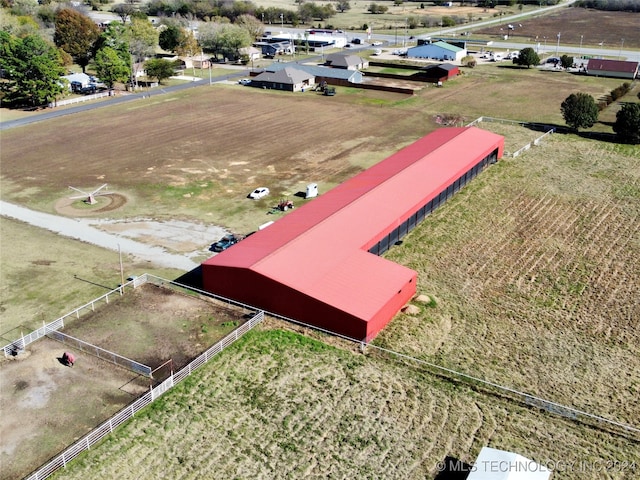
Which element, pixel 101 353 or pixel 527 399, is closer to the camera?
pixel 527 399

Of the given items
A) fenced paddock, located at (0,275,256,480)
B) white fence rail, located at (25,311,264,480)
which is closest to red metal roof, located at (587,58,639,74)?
fenced paddock, located at (0,275,256,480)

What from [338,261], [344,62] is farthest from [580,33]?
[338,261]

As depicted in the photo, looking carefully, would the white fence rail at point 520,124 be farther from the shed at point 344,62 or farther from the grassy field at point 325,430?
the grassy field at point 325,430

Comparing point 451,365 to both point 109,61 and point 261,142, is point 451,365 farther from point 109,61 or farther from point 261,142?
point 109,61

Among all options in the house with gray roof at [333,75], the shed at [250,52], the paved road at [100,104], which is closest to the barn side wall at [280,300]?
the paved road at [100,104]

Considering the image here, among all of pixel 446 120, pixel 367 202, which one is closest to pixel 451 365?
pixel 367 202

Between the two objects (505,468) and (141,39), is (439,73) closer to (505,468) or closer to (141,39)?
(141,39)
